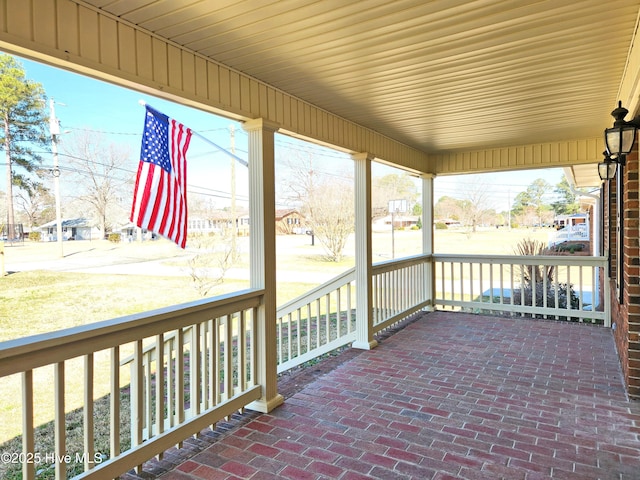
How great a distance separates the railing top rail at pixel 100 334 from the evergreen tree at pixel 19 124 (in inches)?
173

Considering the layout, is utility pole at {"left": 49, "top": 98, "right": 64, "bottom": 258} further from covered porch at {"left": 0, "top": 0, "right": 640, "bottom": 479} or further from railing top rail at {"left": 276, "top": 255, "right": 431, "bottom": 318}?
covered porch at {"left": 0, "top": 0, "right": 640, "bottom": 479}

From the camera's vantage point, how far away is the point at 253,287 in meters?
3.24

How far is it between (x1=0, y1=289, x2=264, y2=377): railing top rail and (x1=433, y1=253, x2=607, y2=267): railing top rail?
458 centimetres

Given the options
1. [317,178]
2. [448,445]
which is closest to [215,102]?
[448,445]

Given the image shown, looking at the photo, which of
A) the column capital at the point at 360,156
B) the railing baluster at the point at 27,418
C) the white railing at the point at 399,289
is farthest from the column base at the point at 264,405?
the column capital at the point at 360,156

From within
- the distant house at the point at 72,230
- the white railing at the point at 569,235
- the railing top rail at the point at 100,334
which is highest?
the distant house at the point at 72,230

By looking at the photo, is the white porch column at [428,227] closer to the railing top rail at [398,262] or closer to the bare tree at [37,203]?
the railing top rail at [398,262]

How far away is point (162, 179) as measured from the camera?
9.80ft

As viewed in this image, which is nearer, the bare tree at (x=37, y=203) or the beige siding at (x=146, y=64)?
the beige siding at (x=146, y=64)

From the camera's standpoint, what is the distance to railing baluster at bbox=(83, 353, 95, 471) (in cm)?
203

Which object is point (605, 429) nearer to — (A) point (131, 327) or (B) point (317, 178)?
(A) point (131, 327)

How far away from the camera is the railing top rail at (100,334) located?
1.76 m

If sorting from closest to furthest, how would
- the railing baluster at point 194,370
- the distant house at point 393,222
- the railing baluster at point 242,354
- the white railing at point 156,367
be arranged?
1. the white railing at point 156,367
2. the railing baluster at point 194,370
3. the railing baluster at point 242,354
4. the distant house at point 393,222

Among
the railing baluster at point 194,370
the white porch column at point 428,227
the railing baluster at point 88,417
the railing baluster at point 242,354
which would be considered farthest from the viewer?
the white porch column at point 428,227
